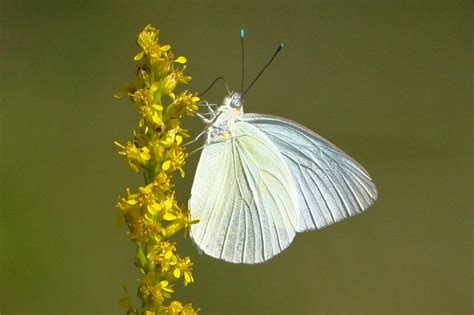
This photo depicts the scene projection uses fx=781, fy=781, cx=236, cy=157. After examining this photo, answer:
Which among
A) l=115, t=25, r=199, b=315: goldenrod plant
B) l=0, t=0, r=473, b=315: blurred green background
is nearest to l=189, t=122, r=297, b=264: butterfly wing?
l=115, t=25, r=199, b=315: goldenrod plant

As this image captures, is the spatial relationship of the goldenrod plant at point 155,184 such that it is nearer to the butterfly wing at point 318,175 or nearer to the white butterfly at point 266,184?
the white butterfly at point 266,184

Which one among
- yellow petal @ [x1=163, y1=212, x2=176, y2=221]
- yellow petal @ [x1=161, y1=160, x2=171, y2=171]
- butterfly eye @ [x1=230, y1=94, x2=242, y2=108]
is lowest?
yellow petal @ [x1=163, y1=212, x2=176, y2=221]

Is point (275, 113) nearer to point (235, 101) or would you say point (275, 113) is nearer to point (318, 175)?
point (318, 175)

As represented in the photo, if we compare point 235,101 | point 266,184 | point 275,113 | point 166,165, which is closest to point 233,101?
point 235,101

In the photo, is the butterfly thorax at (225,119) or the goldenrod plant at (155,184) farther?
the butterfly thorax at (225,119)

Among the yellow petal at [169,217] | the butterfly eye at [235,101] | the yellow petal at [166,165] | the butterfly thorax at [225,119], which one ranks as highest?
the butterfly eye at [235,101]

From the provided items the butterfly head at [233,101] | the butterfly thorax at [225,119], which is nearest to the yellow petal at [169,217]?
the butterfly thorax at [225,119]

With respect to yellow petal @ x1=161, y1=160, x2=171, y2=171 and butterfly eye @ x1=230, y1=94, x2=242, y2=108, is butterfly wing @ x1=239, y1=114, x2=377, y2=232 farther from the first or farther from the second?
yellow petal @ x1=161, y1=160, x2=171, y2=171
